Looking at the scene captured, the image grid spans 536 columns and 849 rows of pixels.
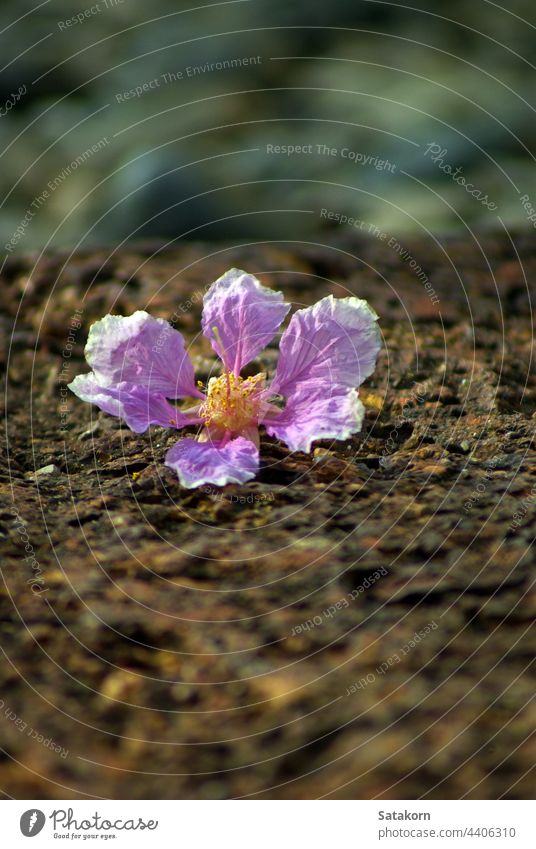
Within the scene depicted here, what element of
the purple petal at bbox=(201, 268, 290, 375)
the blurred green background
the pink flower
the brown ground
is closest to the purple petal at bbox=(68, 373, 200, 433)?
the pink flower

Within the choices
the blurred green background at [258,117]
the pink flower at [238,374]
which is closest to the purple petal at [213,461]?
the pink flower at [238,374]

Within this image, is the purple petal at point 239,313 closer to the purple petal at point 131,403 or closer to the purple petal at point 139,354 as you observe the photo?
the purple petal at point 139,354

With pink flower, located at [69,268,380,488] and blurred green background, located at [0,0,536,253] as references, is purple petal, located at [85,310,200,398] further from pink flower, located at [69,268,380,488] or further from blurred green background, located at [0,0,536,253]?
blurred green background, located at [0,0,536,253]

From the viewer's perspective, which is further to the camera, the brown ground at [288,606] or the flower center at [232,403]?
the flower center at [232,403]

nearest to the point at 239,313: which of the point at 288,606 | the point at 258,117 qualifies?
the point at 288,606

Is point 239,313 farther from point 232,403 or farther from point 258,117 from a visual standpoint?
point 258,117

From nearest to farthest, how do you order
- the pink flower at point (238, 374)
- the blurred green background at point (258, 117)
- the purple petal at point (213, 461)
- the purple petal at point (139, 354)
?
the purple petal at point (213, 461)
the pink flower at point (238, 374)
the purple petal at point (139, 354)
the blurred green background at point (258, 117)
